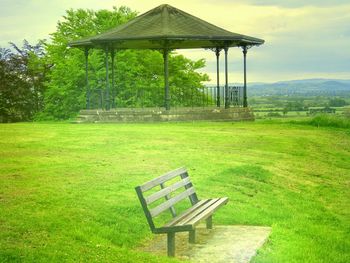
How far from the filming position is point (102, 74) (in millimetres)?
37688

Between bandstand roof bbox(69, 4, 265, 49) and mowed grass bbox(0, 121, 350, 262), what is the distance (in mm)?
7700

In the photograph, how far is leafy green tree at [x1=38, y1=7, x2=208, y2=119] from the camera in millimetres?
37906

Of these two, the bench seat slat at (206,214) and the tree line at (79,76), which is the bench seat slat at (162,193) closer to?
the bench seat slat at (206,214)

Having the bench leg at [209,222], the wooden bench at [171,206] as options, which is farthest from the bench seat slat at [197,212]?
the bench leg at [209,222]

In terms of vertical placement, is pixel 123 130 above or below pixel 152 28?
below

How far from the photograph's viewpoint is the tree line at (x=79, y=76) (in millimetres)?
38062

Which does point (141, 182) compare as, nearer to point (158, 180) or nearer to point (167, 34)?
point (158, 180)

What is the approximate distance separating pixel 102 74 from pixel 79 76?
172 centimetres

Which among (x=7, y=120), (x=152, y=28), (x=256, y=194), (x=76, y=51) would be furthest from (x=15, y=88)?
(x=256, y=194)

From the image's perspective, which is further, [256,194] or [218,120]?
[218,120]

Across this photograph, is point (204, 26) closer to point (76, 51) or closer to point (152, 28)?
point (152, 28)

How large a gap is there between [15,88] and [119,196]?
3534cm

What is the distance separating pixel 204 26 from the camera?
99.5ft

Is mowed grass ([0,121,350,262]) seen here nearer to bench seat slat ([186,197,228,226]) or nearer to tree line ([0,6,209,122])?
bench seat slat ([186,197,228,226])
